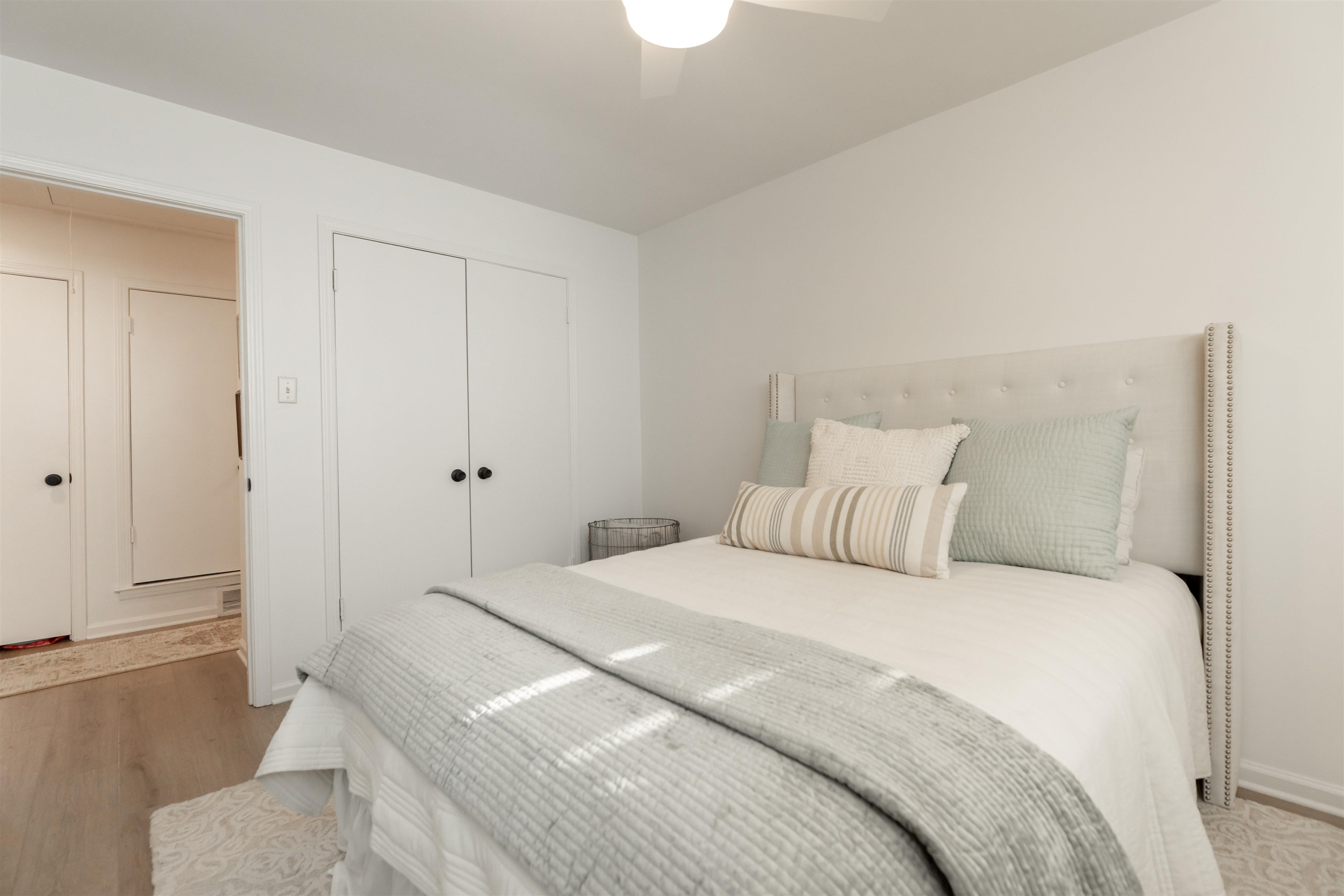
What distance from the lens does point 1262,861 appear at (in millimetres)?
1549

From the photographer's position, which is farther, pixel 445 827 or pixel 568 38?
pixel 568 38

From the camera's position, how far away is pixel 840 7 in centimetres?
183

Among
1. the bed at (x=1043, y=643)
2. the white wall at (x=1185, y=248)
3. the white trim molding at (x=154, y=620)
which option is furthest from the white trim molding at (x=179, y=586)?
the white wall at (x=1185, y=248)

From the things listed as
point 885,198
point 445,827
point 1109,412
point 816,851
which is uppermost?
point 885,198

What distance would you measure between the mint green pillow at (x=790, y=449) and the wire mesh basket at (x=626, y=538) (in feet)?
2.78

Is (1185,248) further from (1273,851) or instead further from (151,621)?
(151,621)

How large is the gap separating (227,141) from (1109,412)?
327cm

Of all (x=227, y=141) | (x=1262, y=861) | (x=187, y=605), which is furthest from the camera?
(x=187, y=605)

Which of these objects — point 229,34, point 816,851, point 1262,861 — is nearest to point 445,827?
point 816,851

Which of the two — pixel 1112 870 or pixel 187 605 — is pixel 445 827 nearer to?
pixel 1112 870

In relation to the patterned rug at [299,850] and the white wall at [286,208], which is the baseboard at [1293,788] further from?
the white wall at [286,208]

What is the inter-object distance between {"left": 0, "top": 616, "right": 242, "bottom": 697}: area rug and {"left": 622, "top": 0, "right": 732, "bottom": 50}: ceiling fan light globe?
347 centimetres

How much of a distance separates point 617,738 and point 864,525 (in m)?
1.20

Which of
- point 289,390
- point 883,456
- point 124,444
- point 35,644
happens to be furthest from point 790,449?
point 35,644
